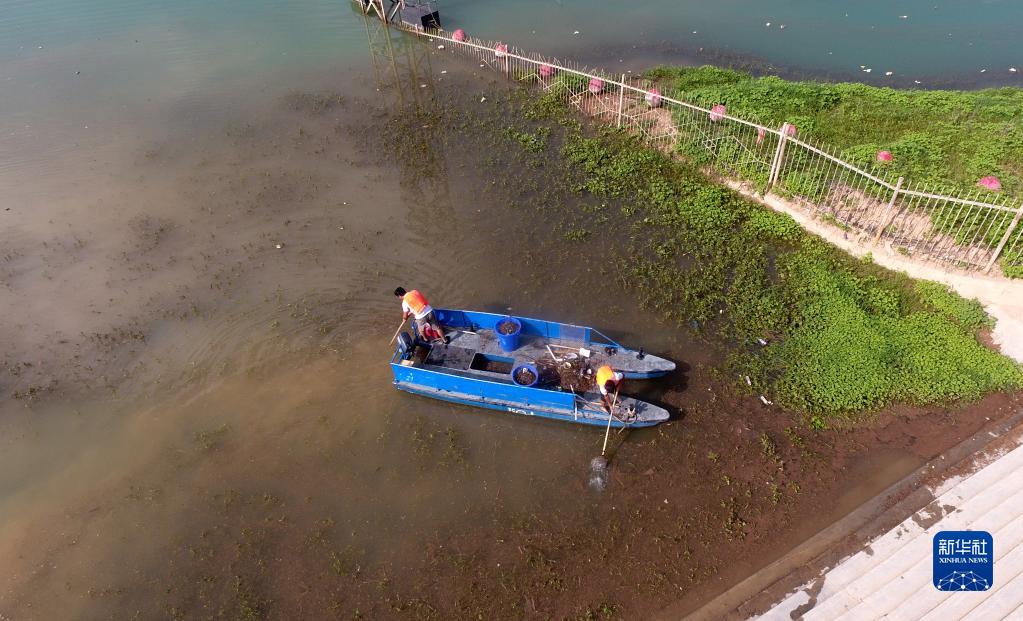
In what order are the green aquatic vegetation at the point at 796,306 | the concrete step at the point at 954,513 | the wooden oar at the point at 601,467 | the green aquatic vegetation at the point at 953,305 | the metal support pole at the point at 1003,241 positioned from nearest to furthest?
1. the concrete step at the point at 954,513
2. the wooden oar at the point at 601,467
3. the green aquatic vegetation at the point at 796,306
4. the metal support pole at the point at 1003,241
5. the green aquatic vegetation at the point at 953,305

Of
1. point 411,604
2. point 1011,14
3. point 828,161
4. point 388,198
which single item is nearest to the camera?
point 411,604

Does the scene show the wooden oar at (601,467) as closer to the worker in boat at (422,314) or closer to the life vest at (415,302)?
the worker in boat at (422,314)

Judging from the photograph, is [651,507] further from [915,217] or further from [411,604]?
[915,217]

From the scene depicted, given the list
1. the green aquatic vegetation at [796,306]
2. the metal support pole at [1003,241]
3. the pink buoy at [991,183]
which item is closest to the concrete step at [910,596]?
the green aquatic vegetation at [796,306]

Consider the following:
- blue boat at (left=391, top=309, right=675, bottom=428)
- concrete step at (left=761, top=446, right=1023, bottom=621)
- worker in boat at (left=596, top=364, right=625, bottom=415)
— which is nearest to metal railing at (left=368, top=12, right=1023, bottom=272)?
concrete step at (left=761, top=446, right=1023, bottom=621)

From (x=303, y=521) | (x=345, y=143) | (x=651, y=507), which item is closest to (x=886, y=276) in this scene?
(x=651, y=507)

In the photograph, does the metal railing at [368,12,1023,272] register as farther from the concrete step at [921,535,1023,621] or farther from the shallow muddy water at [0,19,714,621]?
the concrete step at [921,535,1023,621]
